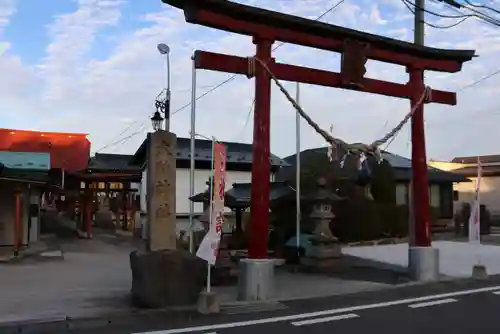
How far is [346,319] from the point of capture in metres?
8.84

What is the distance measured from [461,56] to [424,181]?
322 centimetres

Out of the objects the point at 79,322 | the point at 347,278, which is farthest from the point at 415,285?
→ the point at 79,322

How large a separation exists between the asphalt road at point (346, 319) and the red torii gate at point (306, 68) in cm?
181

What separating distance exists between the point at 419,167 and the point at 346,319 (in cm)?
586

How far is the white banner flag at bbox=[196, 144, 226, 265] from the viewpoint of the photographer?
936 cm

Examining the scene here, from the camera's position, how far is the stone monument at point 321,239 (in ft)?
51.6

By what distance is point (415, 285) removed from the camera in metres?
12.6

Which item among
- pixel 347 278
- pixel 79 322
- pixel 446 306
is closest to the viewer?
pixel 79 322

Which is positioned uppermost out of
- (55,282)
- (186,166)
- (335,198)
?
(186,166)

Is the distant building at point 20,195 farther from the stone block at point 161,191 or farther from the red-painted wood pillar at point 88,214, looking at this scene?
the stone block at point 161,191

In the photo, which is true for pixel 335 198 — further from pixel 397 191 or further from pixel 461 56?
pixel 397 191

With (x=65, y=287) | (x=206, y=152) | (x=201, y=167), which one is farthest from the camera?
(x=206, y=152)

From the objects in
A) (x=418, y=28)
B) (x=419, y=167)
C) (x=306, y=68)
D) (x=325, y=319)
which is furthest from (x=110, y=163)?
(x=325, y=319)

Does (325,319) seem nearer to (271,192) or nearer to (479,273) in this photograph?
(479,273)
